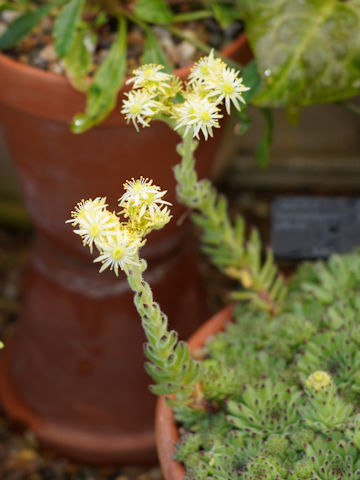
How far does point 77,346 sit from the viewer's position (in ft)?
4.87

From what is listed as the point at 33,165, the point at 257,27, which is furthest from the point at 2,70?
the point at 257,27

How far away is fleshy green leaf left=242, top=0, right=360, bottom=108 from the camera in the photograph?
45.3 inches

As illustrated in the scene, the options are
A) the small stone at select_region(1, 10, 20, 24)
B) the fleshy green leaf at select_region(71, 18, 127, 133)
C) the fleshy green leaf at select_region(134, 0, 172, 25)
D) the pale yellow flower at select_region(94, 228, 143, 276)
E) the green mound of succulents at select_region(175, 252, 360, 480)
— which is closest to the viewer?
the pale yellow flower at select_region(94, 228, 143, 276)

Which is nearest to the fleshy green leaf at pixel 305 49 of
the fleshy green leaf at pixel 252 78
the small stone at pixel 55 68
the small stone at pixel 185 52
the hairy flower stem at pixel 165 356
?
the fleshy green leaf at pixel 252 78

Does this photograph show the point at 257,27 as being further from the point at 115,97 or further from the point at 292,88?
the point at 115,97

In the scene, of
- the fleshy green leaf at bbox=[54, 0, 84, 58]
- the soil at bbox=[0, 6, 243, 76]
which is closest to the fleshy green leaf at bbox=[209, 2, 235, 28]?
the soil at bbox=[0, 6, 243, 76]

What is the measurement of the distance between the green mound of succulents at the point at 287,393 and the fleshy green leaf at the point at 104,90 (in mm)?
399

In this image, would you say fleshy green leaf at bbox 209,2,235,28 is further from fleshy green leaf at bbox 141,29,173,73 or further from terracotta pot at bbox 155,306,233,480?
terracotta pot at bbox 155,306,233,480

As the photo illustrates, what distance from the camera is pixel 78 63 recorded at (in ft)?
3.76

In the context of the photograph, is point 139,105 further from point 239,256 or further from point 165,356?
point 239,256

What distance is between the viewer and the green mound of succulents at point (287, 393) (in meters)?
0.90

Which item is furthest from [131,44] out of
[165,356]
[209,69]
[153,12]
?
[165,356]

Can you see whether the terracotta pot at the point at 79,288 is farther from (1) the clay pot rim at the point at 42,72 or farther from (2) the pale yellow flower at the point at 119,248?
(2) the pale yellow flower at the point at 119,248

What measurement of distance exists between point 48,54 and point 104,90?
20 cm
